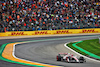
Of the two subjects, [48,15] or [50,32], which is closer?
[48,15]

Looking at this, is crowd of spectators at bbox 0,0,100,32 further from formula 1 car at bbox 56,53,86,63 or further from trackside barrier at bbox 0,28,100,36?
formula 1 car at bbox 56,53,86,63

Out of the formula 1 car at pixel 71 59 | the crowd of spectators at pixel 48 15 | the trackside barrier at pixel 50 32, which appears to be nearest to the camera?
the formula 1 car at pixel 71 59

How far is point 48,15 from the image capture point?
38719mm

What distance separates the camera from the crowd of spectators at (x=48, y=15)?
3606cm

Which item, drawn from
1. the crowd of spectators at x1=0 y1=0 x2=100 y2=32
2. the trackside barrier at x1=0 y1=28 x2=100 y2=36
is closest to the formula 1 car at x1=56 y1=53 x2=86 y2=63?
the crowd of spectators at x1=0 y1=0 x2=100 y2=32

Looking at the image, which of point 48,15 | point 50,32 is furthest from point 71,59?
point 50,32

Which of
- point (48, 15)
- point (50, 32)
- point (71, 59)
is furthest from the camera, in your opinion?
point (50, 32)

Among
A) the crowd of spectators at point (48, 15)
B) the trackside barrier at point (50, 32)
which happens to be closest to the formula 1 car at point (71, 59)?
the crowd of spectators at point (48, 15)

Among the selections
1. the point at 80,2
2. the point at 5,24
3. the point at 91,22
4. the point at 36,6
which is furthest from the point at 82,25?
the point at 5,24

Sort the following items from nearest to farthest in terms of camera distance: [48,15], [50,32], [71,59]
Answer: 1. [71,59]
2. [48,15]
3. [50,32]

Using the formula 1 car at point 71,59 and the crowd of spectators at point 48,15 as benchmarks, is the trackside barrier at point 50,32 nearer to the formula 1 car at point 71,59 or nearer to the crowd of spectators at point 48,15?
the crowd of spectators at point 48,15

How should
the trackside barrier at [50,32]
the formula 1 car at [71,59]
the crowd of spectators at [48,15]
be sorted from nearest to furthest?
the formula 1 car at [71,59] < the crowd of spectators at [48,15] < the trackside barrier at [50,32]

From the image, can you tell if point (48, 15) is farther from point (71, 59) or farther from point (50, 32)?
point (71, 59)

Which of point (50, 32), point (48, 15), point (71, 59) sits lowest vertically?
point (50, 32)
